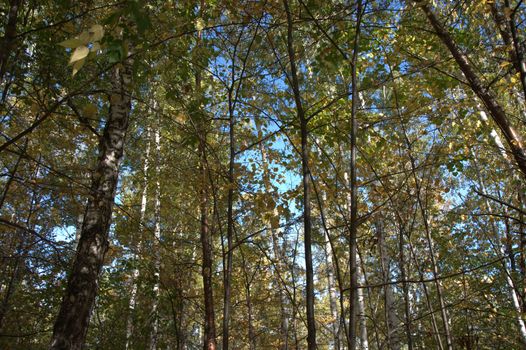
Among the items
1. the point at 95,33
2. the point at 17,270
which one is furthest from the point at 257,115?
the point at 17,270

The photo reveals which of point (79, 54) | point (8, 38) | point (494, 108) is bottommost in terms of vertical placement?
point (79, 54)

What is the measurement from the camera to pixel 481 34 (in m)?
4.04

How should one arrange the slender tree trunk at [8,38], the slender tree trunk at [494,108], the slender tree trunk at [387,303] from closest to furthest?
the slender tree trunk at [8,38], the slender tree trunk at [494,108], the slender tree trunk at [387,303]

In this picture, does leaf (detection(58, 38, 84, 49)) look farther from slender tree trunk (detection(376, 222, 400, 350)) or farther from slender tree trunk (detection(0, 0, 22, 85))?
slender tree trunk (detection(376, 222, 400, 350))

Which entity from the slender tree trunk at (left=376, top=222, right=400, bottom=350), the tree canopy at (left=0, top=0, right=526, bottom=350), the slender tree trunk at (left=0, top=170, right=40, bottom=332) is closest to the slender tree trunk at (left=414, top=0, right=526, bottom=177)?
the tree canopy at (left=0, top=0, right=526, bottom=350)

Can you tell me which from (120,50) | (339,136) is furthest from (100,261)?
(120,50)

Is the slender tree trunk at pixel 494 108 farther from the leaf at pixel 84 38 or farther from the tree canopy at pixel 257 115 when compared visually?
the leaf at pixel 84 38

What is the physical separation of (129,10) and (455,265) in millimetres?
9220

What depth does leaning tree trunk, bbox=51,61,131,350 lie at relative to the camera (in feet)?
10.1

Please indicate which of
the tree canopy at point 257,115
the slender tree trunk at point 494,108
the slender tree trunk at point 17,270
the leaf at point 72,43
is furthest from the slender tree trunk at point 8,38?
the slender tree trunk at point 17,270

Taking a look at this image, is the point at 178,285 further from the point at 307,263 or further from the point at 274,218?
the point at 307,263

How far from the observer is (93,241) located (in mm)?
3445

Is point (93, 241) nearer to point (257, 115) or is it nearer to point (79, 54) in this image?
point (257, 115)

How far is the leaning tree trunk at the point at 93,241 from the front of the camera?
10.1 ft
